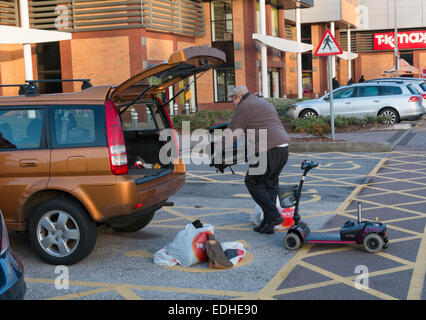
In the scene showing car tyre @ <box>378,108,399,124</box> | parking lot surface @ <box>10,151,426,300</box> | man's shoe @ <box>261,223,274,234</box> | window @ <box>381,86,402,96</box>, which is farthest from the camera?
window @ <box>381,86,402,96</box>

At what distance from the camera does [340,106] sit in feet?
69.6

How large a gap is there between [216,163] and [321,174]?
5.28 meters

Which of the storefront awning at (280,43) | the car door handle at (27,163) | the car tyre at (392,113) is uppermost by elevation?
the storefront awning at (280,43)

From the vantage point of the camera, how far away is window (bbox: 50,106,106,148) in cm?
604

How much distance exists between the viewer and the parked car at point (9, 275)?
381cm

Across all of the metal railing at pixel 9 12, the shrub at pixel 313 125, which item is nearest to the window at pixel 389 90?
the shrub at pixel 313 125

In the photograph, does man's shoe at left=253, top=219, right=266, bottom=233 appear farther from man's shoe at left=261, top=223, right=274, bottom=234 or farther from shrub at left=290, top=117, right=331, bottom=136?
A: shrub at left=290, top=117, right=331, bottom=136

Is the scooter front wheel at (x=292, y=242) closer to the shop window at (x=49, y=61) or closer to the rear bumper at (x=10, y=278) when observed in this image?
the rear bumper at (x=10, y=278)

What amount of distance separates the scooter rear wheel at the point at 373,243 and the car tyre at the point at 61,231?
9.22 feet

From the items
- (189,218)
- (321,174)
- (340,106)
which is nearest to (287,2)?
(340,106)

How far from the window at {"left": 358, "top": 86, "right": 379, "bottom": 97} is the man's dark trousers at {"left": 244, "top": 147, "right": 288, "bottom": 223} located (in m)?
15.0

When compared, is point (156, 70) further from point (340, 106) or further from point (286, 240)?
point (340, 106)

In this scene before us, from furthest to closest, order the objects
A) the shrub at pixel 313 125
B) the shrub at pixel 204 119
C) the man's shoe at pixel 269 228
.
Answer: the shrub at pixel 204 119
the shrub at pixel 313 125
the man's shoe at pixel 269 228

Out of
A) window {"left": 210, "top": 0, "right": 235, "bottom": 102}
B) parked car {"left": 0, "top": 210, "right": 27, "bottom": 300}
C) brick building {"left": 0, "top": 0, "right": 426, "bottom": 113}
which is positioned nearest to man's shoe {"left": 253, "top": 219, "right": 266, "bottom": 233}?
parked car {"left": 0, "top": 210, "right": 27, "bottom": 300}
